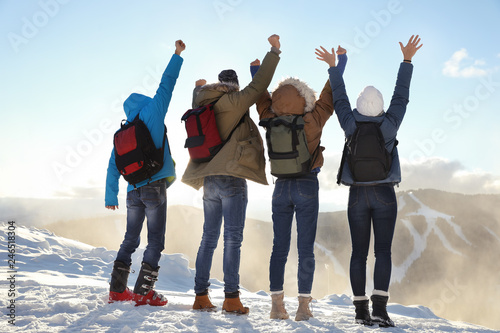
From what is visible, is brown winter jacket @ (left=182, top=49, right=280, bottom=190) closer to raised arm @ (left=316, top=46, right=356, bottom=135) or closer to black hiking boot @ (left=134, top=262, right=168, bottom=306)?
raised arm @ (left=316, top=46, right=356, bottom=135)

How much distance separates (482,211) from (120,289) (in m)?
64.3

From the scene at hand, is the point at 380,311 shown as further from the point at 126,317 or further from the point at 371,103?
the point at 126,317

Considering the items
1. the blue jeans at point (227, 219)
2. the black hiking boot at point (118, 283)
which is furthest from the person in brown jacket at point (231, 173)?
the black hiking boot at point (118, 283)

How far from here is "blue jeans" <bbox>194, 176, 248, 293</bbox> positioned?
13.6 ft

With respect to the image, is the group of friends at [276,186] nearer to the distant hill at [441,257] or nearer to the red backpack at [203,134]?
the red backpack at [203,134]

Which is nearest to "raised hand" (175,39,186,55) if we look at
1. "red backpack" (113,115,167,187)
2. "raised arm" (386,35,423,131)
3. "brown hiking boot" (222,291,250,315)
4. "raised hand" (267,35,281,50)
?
"red backpack" (113,115,167,187)

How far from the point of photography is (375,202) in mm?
3820

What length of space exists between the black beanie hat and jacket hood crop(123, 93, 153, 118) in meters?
1.03

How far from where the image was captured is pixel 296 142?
4062mm

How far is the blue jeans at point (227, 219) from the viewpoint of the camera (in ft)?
13.6

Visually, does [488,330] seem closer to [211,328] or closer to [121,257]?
[211,328]

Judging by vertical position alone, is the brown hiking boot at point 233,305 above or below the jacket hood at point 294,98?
below

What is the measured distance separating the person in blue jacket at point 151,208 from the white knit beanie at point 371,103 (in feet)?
7.89

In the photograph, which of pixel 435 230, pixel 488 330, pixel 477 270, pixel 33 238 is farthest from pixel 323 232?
pixel 488 330
